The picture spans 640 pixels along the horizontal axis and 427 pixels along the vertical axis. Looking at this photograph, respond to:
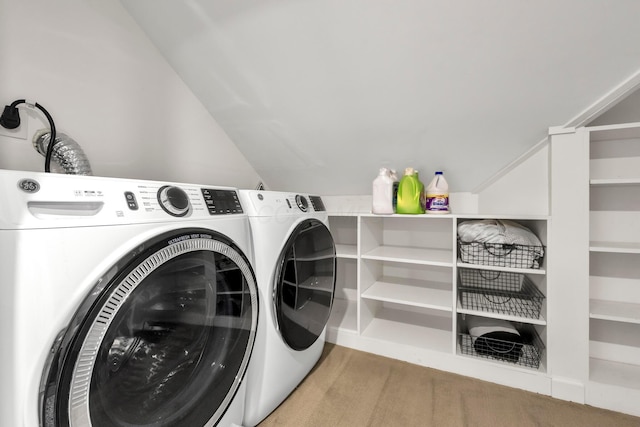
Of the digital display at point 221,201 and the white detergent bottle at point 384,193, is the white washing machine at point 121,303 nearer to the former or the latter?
the digital display at point 221,201

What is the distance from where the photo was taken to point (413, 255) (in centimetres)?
182

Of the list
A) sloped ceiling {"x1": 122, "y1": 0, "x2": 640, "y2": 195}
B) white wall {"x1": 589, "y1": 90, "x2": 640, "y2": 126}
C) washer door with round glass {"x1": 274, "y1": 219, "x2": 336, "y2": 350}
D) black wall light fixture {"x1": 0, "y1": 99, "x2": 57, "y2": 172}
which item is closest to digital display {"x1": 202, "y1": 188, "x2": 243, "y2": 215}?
washer door with round glass {"x1": 274, "y1": 219, "x2": 336, "y2": 350}

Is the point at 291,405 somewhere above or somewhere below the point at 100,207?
below

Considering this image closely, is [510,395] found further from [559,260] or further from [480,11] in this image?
[480,11]

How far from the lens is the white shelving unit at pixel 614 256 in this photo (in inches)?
57.2

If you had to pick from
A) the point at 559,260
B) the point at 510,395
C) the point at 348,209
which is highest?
the point at 348,209

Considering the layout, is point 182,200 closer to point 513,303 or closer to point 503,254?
point 503,254

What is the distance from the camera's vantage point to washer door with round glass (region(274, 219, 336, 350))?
1.19 meters

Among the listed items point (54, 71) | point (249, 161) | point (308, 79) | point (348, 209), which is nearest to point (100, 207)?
point (54, 71)

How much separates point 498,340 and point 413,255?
0.66 meters

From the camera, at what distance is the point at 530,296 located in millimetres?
1648

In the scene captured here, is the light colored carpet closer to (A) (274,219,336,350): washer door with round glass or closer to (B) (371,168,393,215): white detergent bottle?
(A) (274,219,336,350): washer door with round glass

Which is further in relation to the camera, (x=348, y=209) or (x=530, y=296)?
(x=348, y=209)

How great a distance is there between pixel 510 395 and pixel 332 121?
71.9 inches
